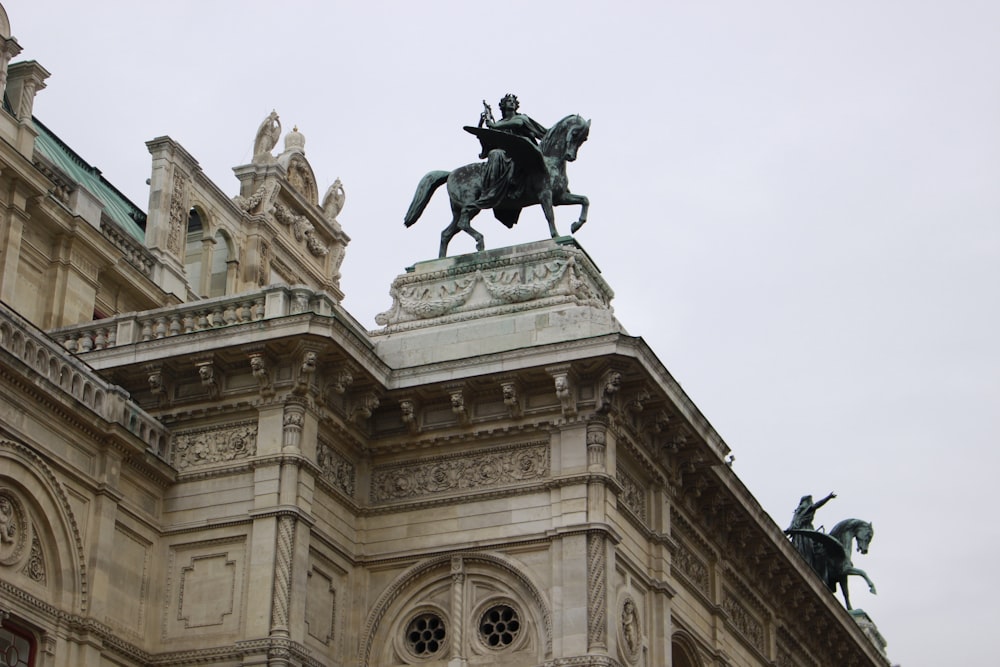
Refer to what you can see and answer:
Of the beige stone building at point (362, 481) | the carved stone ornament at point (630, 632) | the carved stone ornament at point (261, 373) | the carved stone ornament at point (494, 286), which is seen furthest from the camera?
the carved stone ornament at point (494, 286)

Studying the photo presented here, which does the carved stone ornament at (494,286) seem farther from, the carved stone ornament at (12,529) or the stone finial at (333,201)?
the stone finial at (333,201)

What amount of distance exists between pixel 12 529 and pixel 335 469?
17.0ft

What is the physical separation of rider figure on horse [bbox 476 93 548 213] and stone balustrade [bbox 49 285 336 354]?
3961 millimetres

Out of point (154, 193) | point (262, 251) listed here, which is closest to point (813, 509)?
point (262, 251)

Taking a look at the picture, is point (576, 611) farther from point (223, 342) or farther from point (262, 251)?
point (262, 251)

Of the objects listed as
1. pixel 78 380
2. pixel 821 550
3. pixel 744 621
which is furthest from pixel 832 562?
pixel 78 380

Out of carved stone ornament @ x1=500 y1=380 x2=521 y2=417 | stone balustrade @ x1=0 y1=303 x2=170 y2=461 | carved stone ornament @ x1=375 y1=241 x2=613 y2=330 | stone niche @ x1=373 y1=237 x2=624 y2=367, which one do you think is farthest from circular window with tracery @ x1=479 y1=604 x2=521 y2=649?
stone balustrade @ x1=0 y1=303 x2=170 y2=461

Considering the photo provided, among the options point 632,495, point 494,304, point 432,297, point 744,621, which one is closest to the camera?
point 632,495

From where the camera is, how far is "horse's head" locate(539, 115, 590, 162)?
101 feet

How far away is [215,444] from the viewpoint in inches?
1077

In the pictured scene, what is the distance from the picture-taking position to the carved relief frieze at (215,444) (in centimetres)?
2706

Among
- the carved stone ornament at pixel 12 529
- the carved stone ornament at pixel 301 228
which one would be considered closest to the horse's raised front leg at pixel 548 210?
the carved stone ornament at pixel 12 529

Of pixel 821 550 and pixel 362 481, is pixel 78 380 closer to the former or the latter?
pixel 362 481

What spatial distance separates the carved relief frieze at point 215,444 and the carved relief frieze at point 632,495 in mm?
5555
